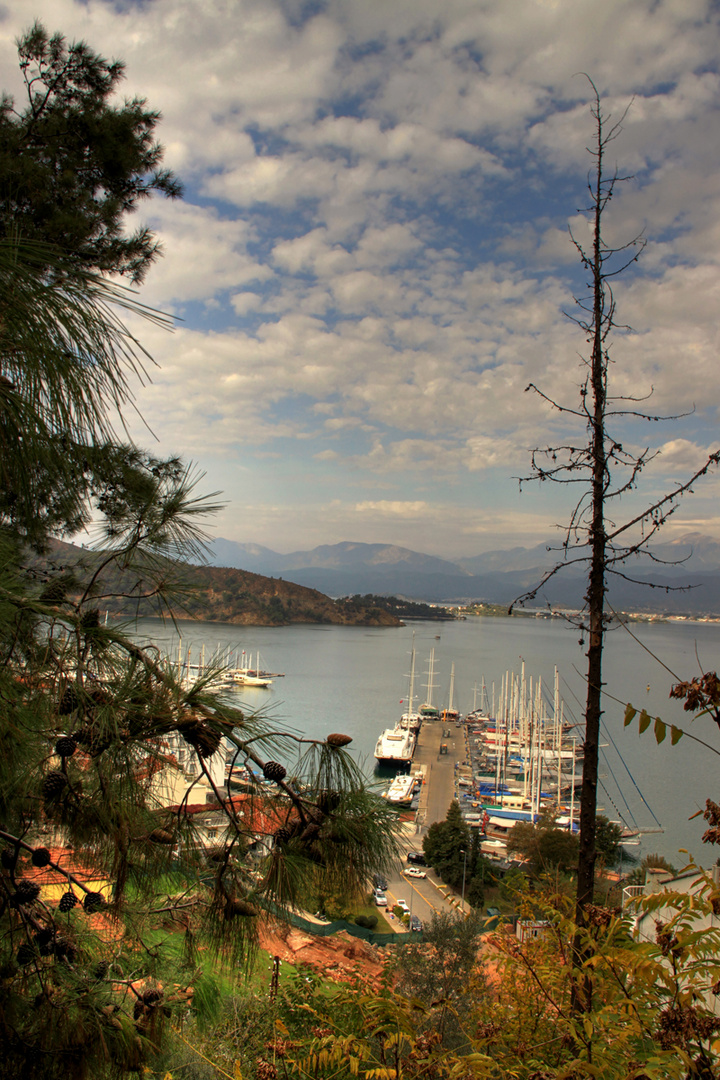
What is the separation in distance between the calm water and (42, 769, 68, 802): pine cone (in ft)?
0.95

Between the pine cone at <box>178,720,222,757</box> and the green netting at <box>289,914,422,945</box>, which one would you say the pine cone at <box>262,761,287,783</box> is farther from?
the green netting at <box>289,914,422,945</box>

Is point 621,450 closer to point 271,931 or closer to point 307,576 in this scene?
point 271,931

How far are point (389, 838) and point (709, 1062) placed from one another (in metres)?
0.49

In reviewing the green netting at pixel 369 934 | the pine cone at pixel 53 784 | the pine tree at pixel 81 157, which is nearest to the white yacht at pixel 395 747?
the green netting at pixel 369 934

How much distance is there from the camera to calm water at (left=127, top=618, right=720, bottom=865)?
15.0 m

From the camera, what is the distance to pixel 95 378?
907 millimetres

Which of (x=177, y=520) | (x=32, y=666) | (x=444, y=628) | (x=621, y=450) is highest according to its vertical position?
(x=621, y=450)

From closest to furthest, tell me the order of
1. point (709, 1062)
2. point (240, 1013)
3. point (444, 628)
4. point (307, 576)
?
point (709, 1062), point (240, 1013), point (444, 628), point (307, 576)

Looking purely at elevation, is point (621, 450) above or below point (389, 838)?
above

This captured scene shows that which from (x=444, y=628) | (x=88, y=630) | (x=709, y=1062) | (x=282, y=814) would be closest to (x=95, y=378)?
(x=88, y=630)

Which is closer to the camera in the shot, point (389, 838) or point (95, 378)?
point (95, 378)

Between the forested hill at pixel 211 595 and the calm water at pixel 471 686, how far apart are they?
9 centimetres

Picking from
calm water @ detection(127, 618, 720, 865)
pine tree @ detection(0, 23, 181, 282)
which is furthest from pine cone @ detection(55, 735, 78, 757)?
pine tree @ detection(0, 23, 181, 282)

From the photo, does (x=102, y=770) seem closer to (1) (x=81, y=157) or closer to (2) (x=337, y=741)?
(2) (x=337, y=741)
